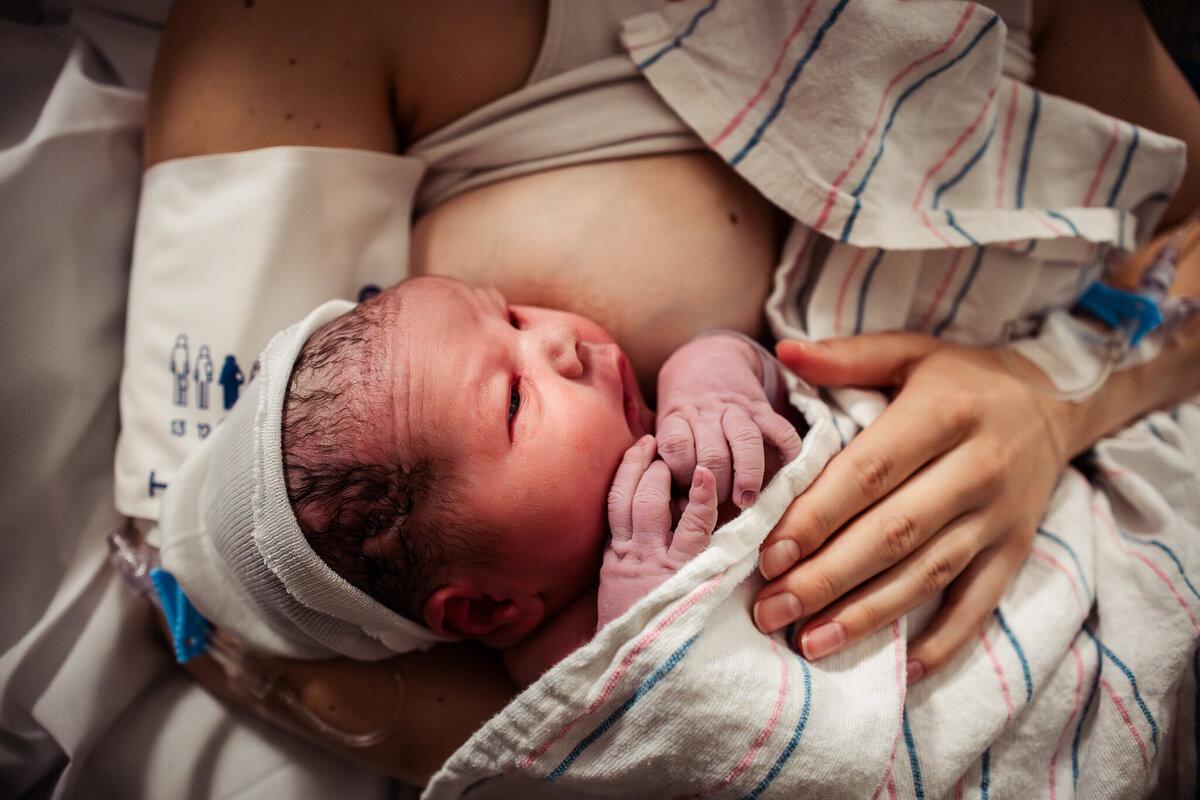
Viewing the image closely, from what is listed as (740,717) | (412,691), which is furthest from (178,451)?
(740,717)

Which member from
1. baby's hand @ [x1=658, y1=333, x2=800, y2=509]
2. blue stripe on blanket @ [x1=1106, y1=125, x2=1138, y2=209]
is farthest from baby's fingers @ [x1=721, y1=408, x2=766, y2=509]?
blue stripe on blanket @ [x1=1106, y1=125, x2=1138, y2=209]

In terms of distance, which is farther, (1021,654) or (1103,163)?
(1103,163)

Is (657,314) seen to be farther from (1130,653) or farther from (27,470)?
(27,470)

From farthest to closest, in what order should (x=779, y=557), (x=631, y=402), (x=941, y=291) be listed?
1. (x=941, y=291)
2. (x=631, y=402)
3. (x=779, y=557)

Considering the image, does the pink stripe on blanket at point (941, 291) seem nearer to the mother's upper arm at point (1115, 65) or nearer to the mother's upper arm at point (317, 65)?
the mother's upper arm at point (1115, 65)

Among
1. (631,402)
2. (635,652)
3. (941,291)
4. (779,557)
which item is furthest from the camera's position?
(941,291)

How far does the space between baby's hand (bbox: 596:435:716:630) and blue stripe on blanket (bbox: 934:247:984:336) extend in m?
0.52

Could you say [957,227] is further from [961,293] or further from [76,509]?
[76,509]

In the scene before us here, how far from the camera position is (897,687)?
705 mm

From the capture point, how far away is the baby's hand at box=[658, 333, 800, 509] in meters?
0.70

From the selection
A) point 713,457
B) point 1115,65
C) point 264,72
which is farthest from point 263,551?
point 1115,65

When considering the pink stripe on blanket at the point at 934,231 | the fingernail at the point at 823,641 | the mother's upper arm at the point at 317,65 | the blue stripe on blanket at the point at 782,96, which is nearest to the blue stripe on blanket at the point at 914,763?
the fingernail at the point at 823,641

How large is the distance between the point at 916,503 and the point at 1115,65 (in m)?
0.79

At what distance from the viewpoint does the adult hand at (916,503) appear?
28.8 inches
